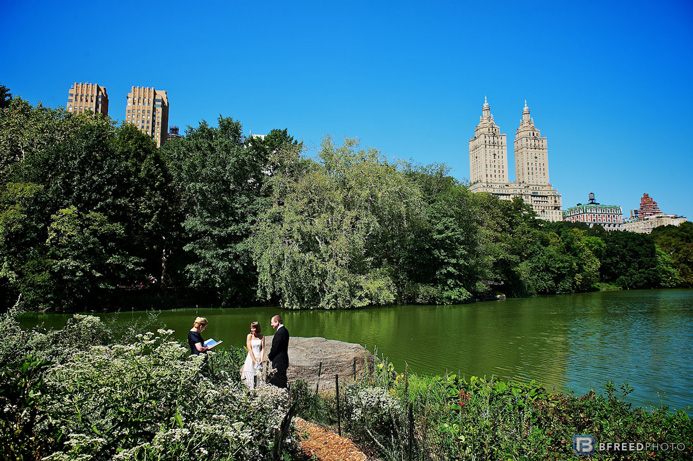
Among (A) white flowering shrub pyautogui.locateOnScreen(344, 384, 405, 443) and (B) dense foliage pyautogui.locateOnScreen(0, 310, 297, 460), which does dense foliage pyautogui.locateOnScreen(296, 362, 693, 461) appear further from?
(B) dense foliage pyautogui.locateOnScreen(0, 310, 297, 460)

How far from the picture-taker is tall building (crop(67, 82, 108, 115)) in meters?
93.2

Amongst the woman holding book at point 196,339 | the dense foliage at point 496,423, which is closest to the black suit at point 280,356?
the dense foliage at point 496,423

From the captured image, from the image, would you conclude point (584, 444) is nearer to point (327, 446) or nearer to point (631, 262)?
point (327, 446)

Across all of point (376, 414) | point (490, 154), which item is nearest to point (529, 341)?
point (376, 414)

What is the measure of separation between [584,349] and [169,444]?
51.3 ft

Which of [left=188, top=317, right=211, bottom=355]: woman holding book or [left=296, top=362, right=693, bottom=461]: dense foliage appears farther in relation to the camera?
[left=188, top=317, right=211, bottom=355]: woman holding book

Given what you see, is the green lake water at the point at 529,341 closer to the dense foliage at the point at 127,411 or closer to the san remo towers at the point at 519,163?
the dense foliage at the point at 127,411

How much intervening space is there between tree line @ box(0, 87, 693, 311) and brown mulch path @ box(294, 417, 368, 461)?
20.4m

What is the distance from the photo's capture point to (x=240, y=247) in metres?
28.4

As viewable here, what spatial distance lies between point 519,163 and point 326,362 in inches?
7921

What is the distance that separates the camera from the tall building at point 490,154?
18000cm

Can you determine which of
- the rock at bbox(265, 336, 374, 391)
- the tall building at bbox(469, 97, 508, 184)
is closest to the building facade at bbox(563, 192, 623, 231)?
the tall building at bbox(469, 97, 508, 184)

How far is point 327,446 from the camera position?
529 cm

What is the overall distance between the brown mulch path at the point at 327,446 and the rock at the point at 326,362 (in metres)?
2.32
